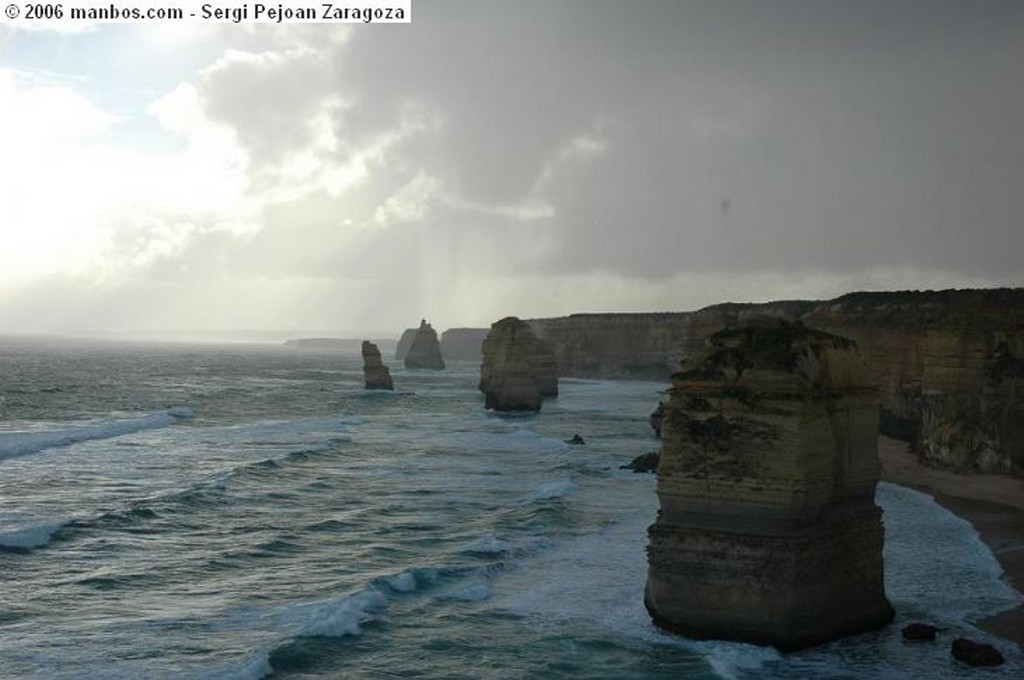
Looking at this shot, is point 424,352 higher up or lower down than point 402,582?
higher up

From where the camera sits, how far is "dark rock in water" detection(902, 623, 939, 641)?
57.2 feet

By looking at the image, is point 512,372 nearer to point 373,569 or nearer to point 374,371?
point 374,371

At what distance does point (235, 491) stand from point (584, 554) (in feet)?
51.4

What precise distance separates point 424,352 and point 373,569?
478 ft

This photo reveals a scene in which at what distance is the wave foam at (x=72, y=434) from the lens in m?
47.5

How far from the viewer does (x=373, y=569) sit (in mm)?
23672

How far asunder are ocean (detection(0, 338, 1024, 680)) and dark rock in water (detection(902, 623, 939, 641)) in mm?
304

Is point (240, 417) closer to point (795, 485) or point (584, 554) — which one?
point (584, 554)

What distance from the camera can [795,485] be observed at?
1672 centimetres

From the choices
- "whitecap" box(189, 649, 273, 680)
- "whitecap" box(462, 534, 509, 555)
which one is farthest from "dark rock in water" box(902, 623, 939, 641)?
"whitecap" box(189, 649, 273, 680)

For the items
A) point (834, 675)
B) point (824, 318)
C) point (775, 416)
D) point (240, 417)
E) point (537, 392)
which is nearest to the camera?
point (834, 675)

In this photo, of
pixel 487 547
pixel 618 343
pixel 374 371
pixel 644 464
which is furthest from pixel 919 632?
pixel 618 343

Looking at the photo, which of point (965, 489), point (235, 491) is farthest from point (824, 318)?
point (235, 491)

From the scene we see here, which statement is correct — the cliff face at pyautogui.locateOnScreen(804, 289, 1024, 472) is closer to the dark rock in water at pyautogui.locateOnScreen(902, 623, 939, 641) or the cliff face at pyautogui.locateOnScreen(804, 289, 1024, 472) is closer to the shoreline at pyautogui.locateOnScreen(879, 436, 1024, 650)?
the shoreline at pyautogui.locateOnScreen(879, 436, 1024, 650)
